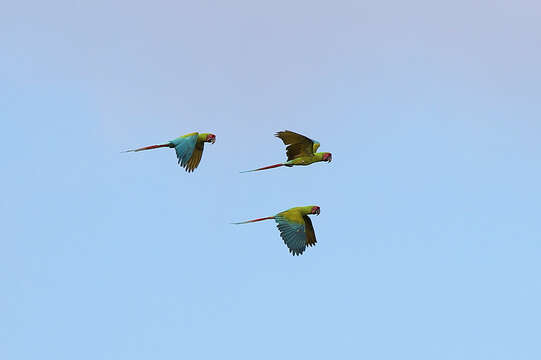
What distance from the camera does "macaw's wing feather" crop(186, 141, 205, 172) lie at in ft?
127

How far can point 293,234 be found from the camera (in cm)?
4016

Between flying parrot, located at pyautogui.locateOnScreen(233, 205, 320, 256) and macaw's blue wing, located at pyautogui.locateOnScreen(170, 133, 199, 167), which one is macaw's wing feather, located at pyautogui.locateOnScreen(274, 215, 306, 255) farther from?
macaw's blue wing, located at pyautogui.locateOnScreen(170, 133, 199, 167)

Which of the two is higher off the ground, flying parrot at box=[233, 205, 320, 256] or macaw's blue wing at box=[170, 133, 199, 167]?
macaw's blue wing at box=[170, 133, 199, 167]

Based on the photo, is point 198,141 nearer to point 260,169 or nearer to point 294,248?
point 260,169

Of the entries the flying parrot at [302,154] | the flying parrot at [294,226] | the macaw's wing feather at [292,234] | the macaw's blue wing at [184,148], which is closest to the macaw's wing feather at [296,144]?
the flying parrot at [302,154]

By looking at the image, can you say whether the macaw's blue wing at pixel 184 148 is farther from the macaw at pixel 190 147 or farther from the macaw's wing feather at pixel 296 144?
the macaw's wing feather at pixel 296 144

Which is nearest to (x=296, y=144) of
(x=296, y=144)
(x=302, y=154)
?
(x=296, y=144)

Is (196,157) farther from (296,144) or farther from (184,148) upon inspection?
(296,144)

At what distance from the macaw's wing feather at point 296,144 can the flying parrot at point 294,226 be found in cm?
235

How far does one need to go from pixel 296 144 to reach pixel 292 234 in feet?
12.9

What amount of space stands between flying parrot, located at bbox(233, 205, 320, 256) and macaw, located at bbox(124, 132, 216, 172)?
3.40 metres

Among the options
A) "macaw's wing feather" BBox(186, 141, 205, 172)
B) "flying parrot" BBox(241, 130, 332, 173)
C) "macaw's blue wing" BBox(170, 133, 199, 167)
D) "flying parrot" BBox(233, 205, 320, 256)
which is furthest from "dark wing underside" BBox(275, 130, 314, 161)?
"macaw's blue wing" BBox(170, 133, 199, 167)

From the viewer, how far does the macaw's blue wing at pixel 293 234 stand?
39.8 metres

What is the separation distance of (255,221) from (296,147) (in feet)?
12.3
